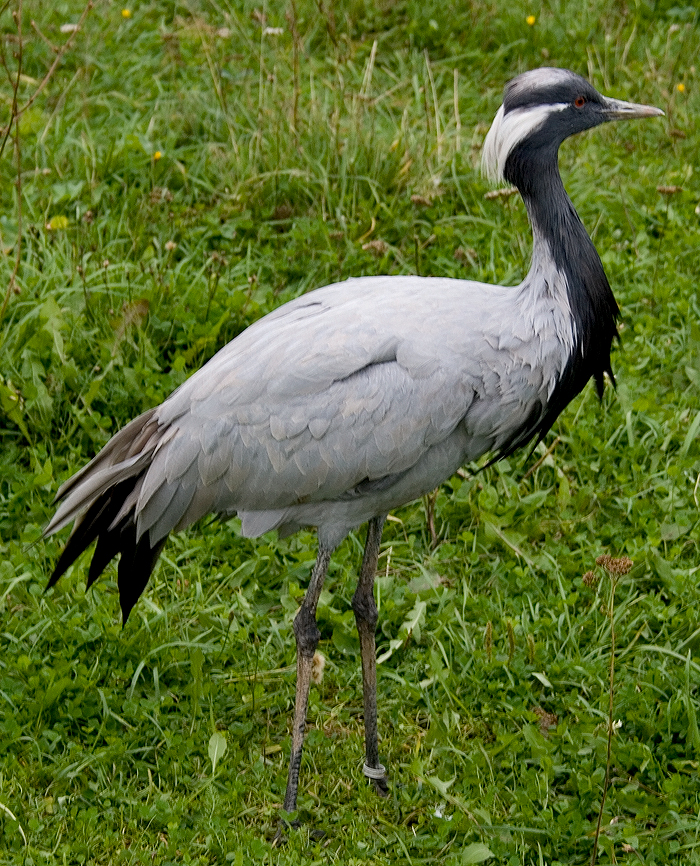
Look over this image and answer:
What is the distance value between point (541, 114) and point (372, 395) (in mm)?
1066

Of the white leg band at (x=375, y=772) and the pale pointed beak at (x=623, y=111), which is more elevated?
the pale pointed beak at (x=623, y=111)

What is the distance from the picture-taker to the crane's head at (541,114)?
3.69m

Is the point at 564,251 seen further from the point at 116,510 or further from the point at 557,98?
the point at 116,510

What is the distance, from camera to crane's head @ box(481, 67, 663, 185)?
12.1ft

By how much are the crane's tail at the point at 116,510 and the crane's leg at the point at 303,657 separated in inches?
22.3

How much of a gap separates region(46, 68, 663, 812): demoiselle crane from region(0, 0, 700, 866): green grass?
395mm

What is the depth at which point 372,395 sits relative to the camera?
350cm

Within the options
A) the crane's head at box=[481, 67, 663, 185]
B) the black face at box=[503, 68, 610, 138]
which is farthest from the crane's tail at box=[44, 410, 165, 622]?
the black face at box=[503, 68, 610, 138]

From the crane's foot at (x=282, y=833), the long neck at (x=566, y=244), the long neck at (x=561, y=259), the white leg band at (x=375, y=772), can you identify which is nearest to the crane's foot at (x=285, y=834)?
the crane's foot at (x=282, y=833)

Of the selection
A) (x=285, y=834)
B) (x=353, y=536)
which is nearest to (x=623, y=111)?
(x=353, y=536)

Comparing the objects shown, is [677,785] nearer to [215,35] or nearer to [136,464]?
[136,464]

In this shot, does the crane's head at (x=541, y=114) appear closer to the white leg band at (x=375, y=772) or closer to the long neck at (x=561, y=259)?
the long neck at (x=561, y=259)

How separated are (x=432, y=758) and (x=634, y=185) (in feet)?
12.7

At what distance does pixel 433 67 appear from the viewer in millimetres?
7523
